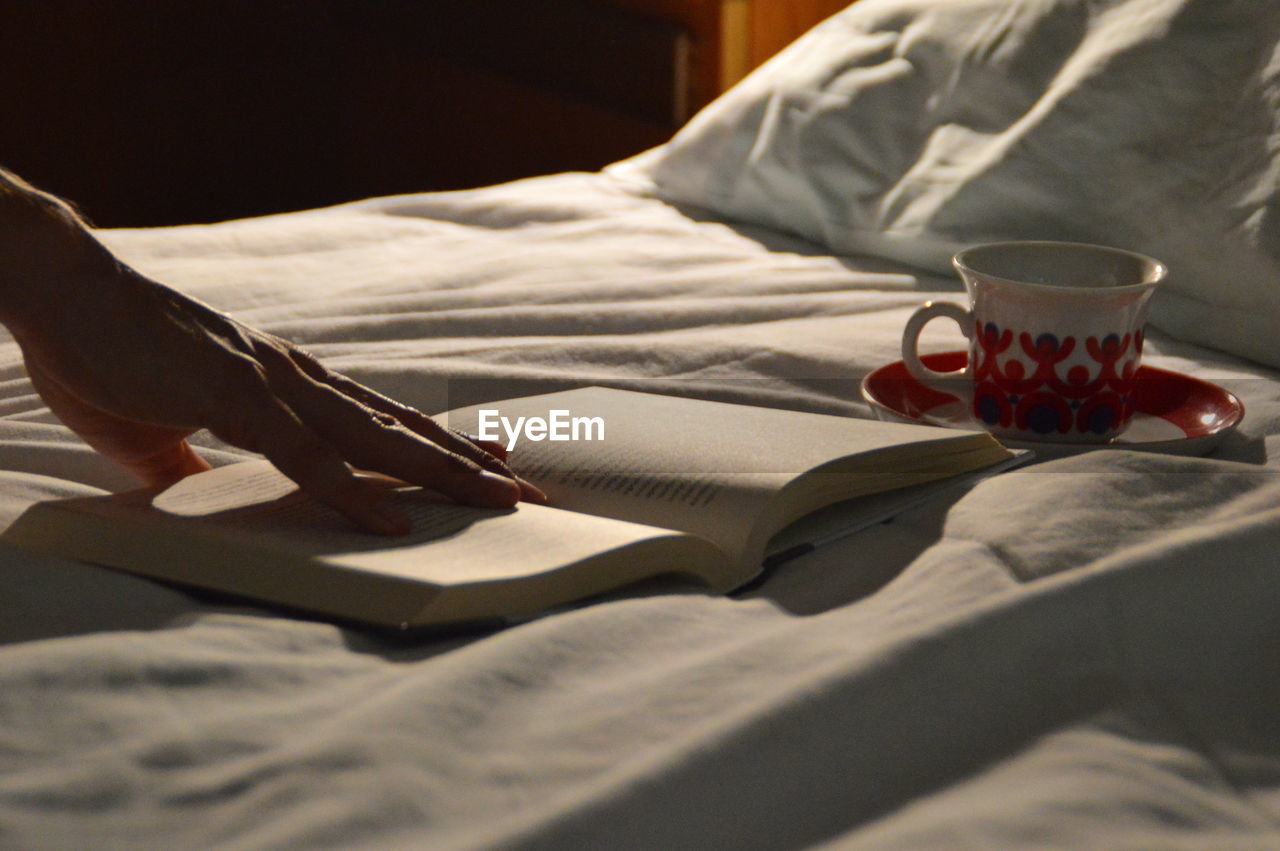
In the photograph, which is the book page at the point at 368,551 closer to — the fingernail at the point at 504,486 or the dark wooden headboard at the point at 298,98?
the fingernail at the point at 504,486

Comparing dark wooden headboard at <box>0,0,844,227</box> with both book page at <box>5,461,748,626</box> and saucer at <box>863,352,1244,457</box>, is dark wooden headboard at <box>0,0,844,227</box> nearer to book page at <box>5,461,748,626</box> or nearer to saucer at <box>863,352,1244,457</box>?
saucer at <box>863,352,1244,457</box>

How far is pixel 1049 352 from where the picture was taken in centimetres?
70

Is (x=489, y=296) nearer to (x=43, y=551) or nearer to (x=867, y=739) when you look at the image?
(x=43, y=551)

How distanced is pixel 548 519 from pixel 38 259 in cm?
27

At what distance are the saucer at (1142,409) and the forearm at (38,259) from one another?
44cm

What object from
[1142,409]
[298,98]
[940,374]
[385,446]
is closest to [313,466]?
[385,446]

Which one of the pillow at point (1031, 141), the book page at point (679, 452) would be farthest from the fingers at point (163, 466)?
the pillow at point (1031, 141)

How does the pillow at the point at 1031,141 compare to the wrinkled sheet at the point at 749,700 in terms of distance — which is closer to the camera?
the wrinkled sheet at the point at 749,700

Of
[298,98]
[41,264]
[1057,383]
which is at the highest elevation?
[41,264]

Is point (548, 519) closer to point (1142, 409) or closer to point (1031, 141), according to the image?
point (1142, 409)

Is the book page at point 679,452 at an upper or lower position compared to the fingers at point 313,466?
lower

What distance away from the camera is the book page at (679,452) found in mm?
536

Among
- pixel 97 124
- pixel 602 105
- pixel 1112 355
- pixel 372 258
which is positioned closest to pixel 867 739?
pixel 1112 355

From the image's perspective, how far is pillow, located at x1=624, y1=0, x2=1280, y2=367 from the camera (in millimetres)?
881
